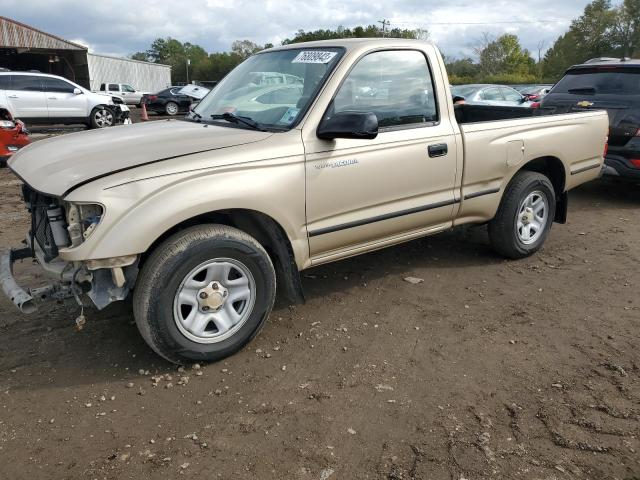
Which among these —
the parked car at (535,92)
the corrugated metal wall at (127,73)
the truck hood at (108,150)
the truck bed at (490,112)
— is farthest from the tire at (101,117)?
the corrugated metal wall at (127,73)

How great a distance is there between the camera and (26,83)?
49.3 feet

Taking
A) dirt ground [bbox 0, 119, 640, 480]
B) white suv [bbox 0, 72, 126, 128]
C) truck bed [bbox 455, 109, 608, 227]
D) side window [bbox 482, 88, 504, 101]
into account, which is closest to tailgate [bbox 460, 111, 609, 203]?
truck bed [bbox 455, 109, 608, 227]

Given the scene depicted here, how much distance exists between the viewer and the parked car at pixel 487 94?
13250mm

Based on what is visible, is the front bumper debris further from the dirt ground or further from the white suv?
the white suv

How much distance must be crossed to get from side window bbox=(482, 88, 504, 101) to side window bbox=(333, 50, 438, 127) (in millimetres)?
10326

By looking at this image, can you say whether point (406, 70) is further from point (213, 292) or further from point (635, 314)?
point (635, 314)

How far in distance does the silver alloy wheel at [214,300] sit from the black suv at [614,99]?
17.2 feet

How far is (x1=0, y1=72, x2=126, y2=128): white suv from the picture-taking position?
1482 centimetres

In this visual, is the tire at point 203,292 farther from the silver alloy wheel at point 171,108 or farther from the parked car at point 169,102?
the silver alloy wheel at point 171,108

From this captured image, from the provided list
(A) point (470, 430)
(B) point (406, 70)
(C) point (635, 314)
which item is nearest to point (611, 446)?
(A) point (470, 430)

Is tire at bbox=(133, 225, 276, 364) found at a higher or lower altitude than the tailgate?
lower

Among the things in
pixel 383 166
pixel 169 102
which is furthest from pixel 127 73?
pixel 383 166

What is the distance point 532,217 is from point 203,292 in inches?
127

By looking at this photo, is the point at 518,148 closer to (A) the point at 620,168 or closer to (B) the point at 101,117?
(A) the point at 620,168
